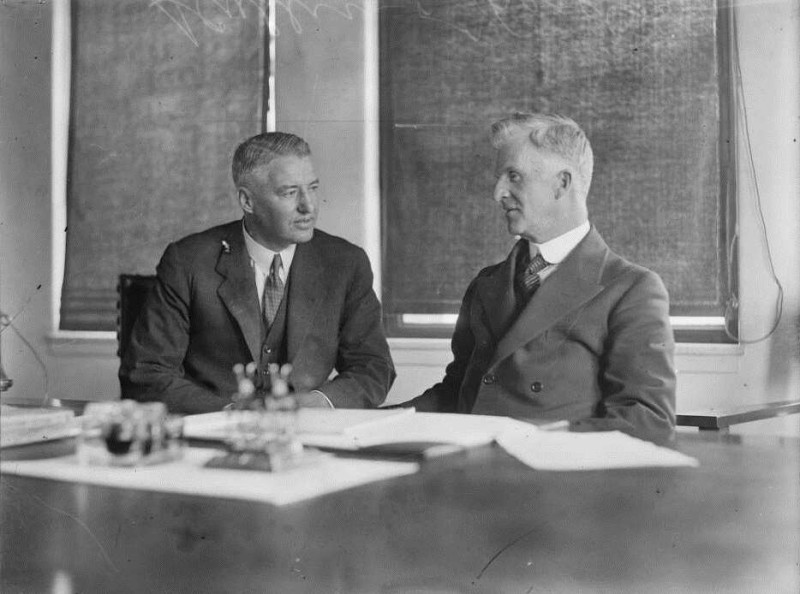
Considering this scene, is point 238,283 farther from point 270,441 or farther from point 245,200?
point 270,441

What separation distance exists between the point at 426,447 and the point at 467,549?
0.24 m

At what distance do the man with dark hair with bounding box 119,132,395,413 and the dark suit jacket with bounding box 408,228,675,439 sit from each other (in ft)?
0.59

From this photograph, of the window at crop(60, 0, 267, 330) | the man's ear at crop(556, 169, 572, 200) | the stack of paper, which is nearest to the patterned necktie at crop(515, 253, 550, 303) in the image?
→ the man's ear at crop(556, 169, 572, 200)

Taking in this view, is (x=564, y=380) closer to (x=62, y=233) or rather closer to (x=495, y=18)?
(x=495, y=18)

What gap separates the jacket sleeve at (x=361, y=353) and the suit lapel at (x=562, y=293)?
0.22m

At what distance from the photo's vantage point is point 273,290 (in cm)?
158

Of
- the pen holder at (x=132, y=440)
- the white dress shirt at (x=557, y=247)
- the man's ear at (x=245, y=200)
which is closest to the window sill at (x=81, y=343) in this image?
the man's ear at (x=245, y=200)

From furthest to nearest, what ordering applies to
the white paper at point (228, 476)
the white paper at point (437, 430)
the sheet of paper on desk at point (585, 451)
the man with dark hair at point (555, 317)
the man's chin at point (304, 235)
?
1. the man's chin at point (304, 235)
2. the man with dark hair at point (555, 317)
3. the white paper at point (437, 430)
4. the sheet of paper on desk at point (585, 451)
5. the white paper at point (228, 476)

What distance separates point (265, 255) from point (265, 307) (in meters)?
0.11

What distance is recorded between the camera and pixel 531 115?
1464 mm

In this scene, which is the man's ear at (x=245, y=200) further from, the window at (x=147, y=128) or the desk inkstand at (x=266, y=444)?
A: the desk inkstand at (x=266, y=444)

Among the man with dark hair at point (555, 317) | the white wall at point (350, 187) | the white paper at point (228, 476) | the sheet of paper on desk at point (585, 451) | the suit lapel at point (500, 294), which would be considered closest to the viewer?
the white paper at point (228, 476)

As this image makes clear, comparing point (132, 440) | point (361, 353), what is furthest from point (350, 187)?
point (132, 440)

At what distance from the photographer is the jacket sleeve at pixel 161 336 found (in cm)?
161
